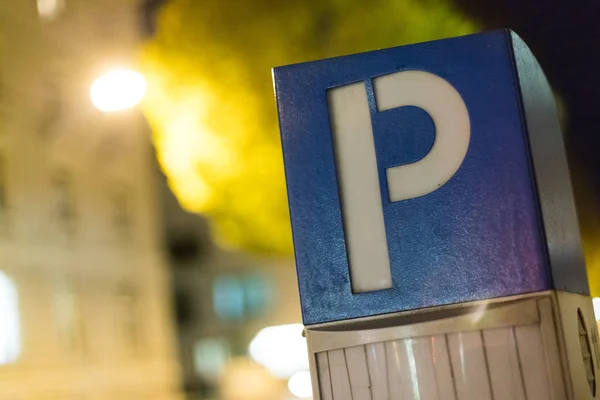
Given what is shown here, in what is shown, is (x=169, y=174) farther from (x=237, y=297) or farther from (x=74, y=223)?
(x=237, y=297)

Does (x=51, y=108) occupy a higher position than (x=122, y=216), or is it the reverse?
(x=51, y=108)

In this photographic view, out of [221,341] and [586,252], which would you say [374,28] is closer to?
[586,252]

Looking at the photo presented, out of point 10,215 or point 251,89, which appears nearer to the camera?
point 251,89

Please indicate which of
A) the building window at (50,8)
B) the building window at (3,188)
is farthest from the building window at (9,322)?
the building window at (50,8)

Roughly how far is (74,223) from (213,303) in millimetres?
8963

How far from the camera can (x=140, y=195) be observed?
1606 cm

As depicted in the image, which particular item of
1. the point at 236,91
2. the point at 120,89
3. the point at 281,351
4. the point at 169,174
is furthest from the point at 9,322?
the point at 236,91

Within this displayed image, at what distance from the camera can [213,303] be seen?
2227 cm

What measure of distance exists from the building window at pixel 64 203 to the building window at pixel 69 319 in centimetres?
104

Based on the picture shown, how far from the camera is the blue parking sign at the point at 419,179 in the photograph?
224 centimetres

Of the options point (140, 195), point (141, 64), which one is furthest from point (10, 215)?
point (141, 64)

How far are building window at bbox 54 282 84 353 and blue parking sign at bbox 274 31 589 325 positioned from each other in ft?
37.4

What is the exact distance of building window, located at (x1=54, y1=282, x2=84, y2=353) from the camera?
13.0 meters

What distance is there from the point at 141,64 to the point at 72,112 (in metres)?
9.95
